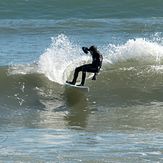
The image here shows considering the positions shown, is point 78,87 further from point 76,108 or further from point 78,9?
point 78,9

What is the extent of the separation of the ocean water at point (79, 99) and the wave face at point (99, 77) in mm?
26

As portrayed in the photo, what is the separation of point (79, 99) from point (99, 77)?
7.15 feet

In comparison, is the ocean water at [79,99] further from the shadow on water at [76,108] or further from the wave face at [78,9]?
the wave face at [78,9]

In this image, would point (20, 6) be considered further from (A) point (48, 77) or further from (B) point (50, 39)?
(A) point (48, 77)

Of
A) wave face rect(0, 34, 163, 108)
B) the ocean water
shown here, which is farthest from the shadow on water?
wave face rect(0, 34, 163, 108)

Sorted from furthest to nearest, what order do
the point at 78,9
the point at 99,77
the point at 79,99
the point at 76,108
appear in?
the point at 78,9 < the point at 99,77 < the point at 79,99 < the point at 76,108

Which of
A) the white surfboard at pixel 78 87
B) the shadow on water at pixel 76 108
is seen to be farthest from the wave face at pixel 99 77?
the white surfboard at pixel 78 87

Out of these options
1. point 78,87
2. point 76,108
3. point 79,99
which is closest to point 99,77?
point 79,99

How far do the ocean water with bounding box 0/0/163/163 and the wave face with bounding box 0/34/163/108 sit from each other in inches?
1.0

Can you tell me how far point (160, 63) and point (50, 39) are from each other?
780cm

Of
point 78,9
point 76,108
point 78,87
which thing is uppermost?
point 78,9

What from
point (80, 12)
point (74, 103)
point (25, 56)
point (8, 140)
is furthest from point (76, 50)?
point (80, 12)

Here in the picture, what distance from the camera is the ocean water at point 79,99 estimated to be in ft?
32.1

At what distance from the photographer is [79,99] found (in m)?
15.4
